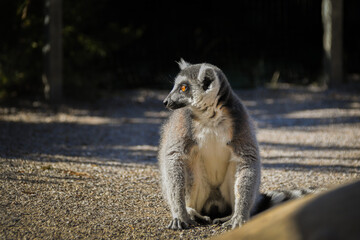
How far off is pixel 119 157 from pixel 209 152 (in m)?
2.49

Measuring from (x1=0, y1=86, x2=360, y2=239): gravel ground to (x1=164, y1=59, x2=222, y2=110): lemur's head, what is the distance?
946 mm

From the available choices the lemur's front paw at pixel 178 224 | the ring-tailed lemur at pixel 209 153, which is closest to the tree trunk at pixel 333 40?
the ring-tailed lemur at pixel 209 153

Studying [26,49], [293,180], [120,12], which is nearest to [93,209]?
[293,180]

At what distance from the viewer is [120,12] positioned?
10.9m

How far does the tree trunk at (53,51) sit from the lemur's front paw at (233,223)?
20.4 feet

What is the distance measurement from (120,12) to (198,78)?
7.79 meters

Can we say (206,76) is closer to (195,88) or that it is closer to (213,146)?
(195,88)

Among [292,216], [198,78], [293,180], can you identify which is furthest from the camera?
[293,180]

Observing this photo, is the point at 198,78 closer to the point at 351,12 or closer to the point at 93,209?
the point at 93,209

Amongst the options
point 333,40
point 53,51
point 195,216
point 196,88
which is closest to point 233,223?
point 195,216

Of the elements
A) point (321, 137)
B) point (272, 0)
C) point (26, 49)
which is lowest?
point (321, 137)

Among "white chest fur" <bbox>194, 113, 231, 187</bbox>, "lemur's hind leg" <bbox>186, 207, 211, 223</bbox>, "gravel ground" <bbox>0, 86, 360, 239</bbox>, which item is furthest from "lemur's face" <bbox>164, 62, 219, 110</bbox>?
"gravel ground" <bbox>0, 86, 360, 239</bbox>

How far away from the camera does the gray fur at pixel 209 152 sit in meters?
3.46

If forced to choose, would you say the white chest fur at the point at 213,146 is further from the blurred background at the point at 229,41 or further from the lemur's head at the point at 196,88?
the blurred background at the point at 229,41
